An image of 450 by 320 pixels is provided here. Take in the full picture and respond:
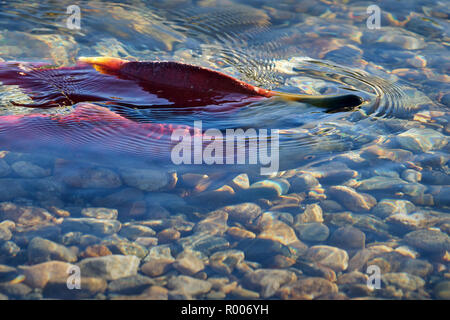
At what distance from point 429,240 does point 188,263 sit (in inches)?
37.4

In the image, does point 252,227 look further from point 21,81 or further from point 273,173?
point 21,81

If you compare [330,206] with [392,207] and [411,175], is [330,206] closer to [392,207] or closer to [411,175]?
[392,207]

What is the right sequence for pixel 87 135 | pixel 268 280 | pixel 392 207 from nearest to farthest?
pixel 268 280 → pixel 392 207 → pixel 87 135

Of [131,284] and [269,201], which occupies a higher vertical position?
[269,201]

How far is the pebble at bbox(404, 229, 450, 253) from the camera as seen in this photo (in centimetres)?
183

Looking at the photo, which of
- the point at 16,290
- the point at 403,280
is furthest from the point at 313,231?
the point at 16,290

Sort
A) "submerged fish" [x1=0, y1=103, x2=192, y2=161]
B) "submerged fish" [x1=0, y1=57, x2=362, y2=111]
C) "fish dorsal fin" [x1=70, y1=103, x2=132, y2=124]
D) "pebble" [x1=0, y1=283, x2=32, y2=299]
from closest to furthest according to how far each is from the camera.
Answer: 1. "pebble" [x1=0, y1=283, x2=32, y2=299]
2. "submerged fish" [x1=0, y1=103, x2=192, y2=161]
3. "fish dorsal fin" [x1=70, y1=103, x2=132, y2=124]
4. "submerged fish" [x1=0, y1=57, x2=362, y2=111]

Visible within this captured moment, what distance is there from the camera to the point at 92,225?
188 centimetres

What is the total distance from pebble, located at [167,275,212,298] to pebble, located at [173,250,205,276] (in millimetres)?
35

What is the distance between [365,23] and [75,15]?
92.8 inches

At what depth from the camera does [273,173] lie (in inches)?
86.6

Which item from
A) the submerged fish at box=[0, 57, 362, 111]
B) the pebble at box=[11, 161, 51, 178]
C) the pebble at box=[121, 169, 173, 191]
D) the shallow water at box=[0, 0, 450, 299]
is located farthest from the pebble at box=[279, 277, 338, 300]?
the pebble at box=[11, 161, 51, 178]

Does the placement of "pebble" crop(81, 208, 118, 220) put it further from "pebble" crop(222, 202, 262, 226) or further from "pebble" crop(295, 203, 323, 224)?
"pebble" crop(295, 203, 323, 224)
